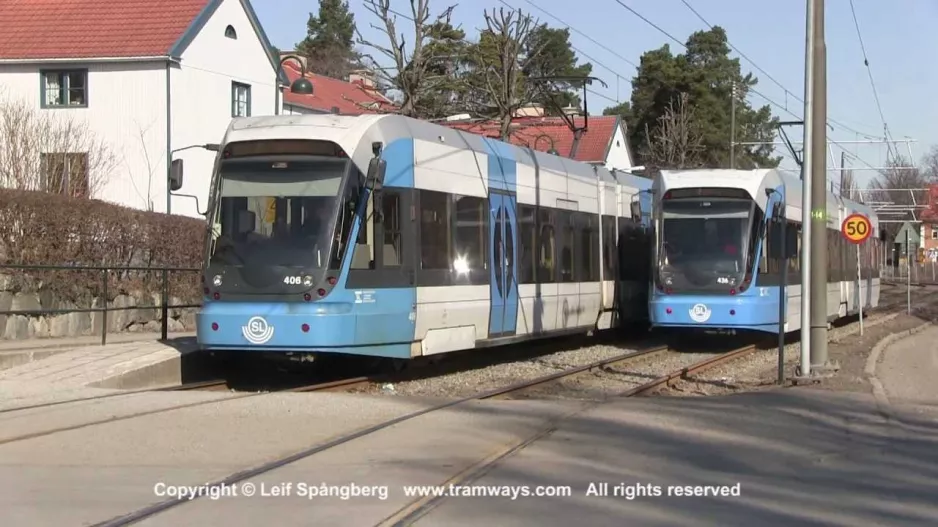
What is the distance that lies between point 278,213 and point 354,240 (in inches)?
37.5

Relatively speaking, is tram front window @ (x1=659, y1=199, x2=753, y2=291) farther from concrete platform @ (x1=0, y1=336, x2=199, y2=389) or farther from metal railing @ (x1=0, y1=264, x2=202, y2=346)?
concrete platform @ (x1=0, y1=336, x2=199, y2=389)

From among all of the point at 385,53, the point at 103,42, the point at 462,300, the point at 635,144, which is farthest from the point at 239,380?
the point at 635,144

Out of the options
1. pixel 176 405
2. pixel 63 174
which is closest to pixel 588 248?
pixel 176 405

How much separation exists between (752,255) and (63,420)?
1275 cm

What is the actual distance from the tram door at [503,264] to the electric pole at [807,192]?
14.0ft

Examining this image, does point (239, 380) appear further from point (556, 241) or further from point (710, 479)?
point (710, 479)

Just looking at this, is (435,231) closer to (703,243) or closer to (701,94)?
(703,243)

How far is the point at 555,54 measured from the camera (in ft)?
260

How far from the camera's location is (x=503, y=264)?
1688 centimetres

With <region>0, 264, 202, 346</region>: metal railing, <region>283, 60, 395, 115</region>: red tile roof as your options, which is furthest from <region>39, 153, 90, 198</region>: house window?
<region>283, 60, 395, 115</region>: red tile roof

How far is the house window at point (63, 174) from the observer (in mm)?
24953

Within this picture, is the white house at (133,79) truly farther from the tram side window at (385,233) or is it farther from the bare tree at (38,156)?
the tram side window at (385,233)

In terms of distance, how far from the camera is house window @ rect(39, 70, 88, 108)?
35.8 m

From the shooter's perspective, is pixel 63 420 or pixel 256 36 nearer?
pixel 63 420
